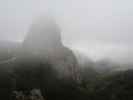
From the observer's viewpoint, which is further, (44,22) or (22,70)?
(44,22)

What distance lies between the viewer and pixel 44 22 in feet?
522

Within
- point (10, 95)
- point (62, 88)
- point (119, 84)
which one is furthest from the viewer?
point (119, 84)

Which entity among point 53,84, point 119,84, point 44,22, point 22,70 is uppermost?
point 44,22

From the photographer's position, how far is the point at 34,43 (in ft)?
493

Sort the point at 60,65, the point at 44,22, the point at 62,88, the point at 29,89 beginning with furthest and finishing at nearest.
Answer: the point at 44,22 → the point at 60,65 → the point at 62,88 → the point at 29,89

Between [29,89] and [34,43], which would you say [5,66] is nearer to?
[29,89]

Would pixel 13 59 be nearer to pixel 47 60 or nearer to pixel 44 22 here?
pixel 47 60

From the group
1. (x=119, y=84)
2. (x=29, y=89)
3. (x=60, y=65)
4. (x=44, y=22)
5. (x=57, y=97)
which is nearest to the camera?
(x=29, y=89)

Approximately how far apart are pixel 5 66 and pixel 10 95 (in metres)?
21.6

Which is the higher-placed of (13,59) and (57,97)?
(13,59)

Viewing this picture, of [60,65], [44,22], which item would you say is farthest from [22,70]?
[44,22]

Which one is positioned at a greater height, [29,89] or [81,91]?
[29,89]

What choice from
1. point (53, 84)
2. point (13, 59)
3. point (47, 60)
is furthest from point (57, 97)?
point (13, 59)

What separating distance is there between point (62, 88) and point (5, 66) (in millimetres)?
30122
